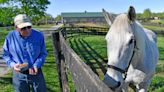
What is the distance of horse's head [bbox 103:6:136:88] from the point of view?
3.91m

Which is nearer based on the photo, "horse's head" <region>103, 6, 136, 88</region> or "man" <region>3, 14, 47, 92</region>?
"horse's head" <region>103, 6, 136, 88</region>

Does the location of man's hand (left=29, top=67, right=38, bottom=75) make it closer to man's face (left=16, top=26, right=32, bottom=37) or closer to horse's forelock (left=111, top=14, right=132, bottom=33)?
man's face (left=16, top=26, right=32, bottom=37)

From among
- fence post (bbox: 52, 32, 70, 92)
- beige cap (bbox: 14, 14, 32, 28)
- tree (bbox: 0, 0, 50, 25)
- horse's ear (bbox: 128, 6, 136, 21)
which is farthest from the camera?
tree (bbox: 0, 0, 50, 25)

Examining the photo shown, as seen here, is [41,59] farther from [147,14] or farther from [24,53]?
[147,14]

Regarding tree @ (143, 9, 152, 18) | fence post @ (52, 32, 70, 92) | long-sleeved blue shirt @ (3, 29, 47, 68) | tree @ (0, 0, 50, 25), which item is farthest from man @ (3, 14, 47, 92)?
tree @ (143, 9, 152, 18)

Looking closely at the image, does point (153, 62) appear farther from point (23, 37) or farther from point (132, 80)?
point (23, 37)

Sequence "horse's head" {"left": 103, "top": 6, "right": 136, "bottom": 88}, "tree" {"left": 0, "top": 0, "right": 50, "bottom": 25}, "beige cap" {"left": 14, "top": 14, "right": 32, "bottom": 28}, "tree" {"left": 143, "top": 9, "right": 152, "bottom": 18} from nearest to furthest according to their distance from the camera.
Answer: "horse's head" {"left": 103, "top": 6, "right": 136, "bottom": 88} → "beige cap" {"left": 14, "top": 14, "right": 32, "bottom": 28} → "tree" {"left": 0, "top": 0, "right": 50, "bottom": 25} → "tree" {"left": 143, "top": 9, "right": 152, "bottom": 18}

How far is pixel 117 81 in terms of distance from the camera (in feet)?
12.5

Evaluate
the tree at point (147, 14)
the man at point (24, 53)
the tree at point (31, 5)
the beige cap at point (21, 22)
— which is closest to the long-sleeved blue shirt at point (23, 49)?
the man at point (24, 53)

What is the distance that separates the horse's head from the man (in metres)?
0.98

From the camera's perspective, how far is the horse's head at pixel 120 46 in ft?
12.8

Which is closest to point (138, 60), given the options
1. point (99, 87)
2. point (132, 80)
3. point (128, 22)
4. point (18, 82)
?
point (132, 80)

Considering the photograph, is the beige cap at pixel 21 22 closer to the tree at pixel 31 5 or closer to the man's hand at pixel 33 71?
the man's hand at pixel 33 71

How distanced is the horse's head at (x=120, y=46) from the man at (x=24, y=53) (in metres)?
0.98
